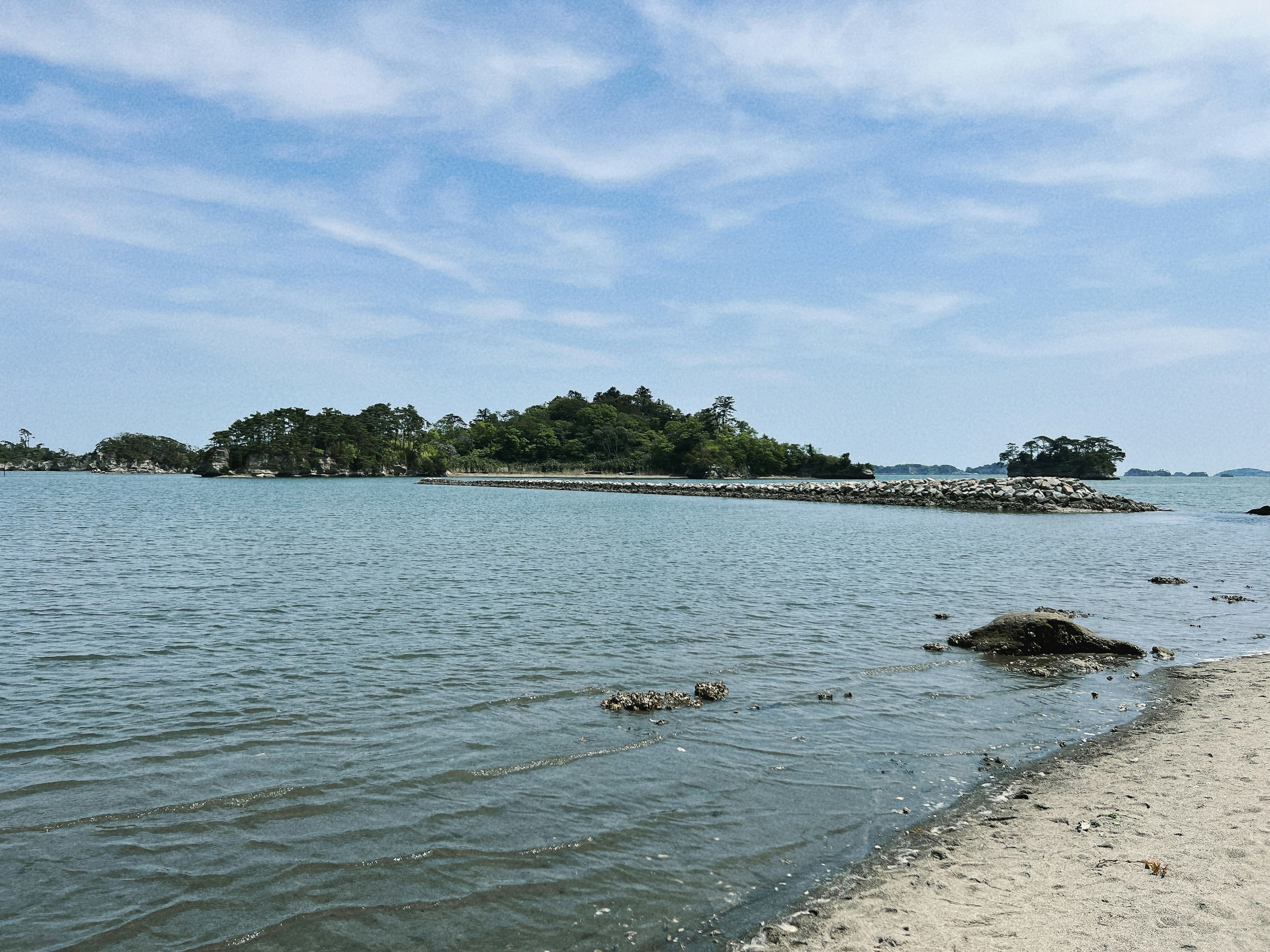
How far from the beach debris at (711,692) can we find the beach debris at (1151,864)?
5678 mm

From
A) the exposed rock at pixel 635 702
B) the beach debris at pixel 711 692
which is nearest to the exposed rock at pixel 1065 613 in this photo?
the beach debris at pixel 711 692

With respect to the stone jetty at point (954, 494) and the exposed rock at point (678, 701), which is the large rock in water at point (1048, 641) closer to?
the exposed rock at point (678, 701)

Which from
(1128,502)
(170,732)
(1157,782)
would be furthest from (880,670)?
(1128,502)

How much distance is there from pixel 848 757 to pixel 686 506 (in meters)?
65.0

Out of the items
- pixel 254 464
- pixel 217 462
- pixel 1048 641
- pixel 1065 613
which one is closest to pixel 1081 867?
pixel 1048 641

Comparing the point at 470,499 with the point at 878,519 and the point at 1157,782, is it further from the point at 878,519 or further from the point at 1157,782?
the point at 1157,782

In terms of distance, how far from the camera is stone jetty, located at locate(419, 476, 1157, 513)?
70.0 meters

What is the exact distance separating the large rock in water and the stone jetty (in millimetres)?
59054

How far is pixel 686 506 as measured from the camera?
73.8 meters

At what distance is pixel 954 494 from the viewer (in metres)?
76.8

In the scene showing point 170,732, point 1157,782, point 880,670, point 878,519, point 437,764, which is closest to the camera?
point 1157,782

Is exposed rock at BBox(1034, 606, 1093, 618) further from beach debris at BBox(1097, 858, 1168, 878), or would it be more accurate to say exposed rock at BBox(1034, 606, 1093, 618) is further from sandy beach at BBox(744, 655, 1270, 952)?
beach debris at BBox(1097, 858, 1168, 878)

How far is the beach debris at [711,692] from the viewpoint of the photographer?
36.4 feet

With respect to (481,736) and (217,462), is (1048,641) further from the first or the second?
(217,462)
